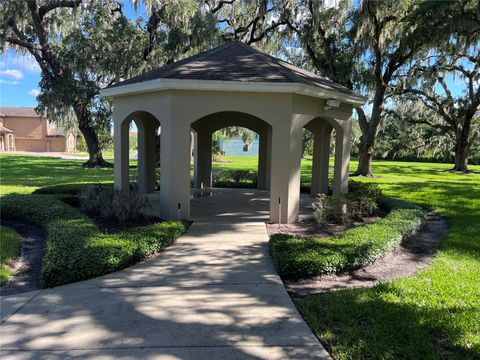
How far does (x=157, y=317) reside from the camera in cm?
415

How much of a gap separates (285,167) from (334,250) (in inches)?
115

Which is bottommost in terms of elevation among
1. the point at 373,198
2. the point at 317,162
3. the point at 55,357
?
the point at 55,357

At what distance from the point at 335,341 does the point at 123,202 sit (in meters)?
5.92

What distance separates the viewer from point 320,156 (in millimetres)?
12617

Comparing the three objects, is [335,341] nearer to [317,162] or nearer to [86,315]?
[86,315]

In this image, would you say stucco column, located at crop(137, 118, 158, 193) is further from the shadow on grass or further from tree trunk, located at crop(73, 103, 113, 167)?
tree trunk, located at crop(73, 103, 113, 167)

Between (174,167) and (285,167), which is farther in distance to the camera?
(285,167)

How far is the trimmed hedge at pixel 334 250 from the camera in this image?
216 inches

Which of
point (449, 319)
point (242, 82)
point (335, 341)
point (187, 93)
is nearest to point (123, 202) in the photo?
point (187, 93)

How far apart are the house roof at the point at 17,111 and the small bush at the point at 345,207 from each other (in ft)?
224

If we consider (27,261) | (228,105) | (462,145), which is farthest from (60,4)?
(462,145)

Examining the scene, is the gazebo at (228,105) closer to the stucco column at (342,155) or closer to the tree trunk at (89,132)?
the stucco column at (342,155)

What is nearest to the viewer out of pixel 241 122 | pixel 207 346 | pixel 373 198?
pixel 207 346

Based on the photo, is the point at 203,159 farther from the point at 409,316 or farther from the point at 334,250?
the point at 409,316
